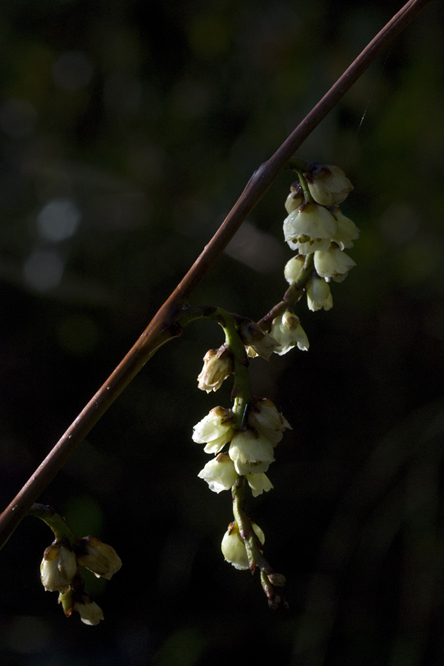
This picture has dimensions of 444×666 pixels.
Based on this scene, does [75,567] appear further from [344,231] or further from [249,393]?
[344,231]

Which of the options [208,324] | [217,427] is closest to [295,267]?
[217,427]

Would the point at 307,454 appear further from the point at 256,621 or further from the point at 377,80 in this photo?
the point at 377,80

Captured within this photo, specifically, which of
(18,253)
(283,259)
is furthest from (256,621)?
(18,253)

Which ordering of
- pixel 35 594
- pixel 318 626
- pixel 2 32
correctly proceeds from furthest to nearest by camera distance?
pixel 318 626 → pixel 35 594 → pixel 2 32

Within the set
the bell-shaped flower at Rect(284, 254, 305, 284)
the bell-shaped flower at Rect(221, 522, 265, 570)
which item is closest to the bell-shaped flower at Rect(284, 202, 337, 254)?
the bell-shaped flower at Rect(284, 254, 305, 284)

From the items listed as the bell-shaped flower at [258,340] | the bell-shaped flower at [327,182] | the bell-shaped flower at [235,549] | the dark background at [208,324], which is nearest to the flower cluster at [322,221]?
the bell-shaped flower at [327,182]

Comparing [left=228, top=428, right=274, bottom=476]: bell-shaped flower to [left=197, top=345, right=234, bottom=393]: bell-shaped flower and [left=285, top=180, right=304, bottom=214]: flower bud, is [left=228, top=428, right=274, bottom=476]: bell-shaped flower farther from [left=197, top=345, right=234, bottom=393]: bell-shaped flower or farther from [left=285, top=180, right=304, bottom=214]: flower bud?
[left=285, top=180, right=304, bottom=214]: flower bud
